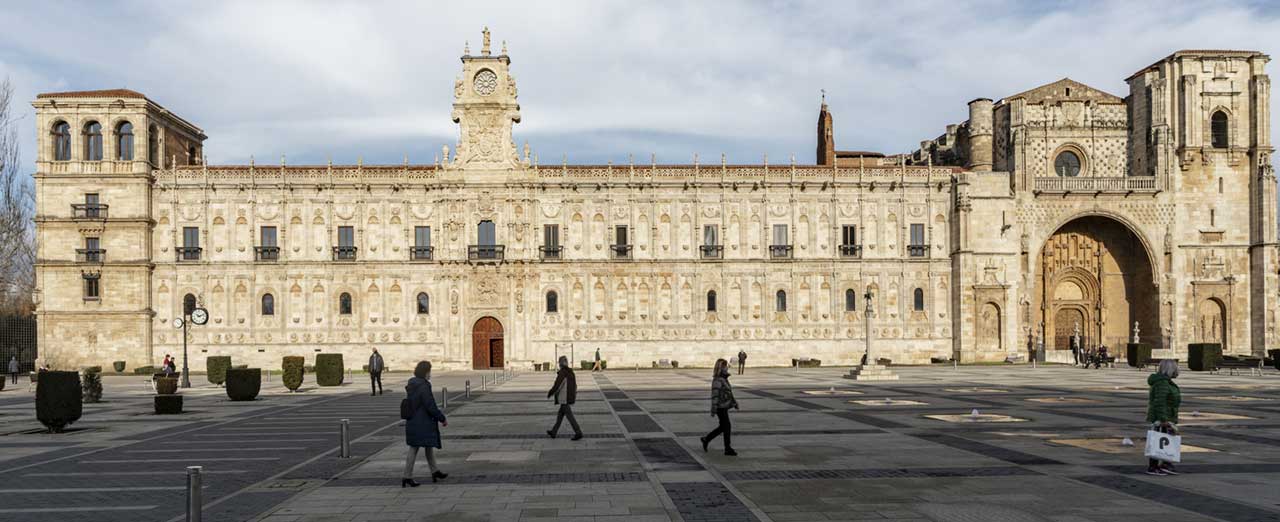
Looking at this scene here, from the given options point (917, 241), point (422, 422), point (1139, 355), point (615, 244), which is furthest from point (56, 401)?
point (1139, 355)

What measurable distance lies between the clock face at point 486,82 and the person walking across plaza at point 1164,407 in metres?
49.4

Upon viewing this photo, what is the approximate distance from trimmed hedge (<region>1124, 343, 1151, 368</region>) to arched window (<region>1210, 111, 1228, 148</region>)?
720 inches

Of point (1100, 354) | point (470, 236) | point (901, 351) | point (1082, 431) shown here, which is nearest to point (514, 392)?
point (1082, 431)

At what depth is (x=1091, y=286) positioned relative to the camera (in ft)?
204

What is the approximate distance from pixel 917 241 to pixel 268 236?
43200mm

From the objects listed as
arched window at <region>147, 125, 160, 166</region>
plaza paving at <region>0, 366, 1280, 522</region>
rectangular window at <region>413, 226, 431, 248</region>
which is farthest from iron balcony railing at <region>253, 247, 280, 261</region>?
plaza paving at <region>0, 366, 1280, 522</region>

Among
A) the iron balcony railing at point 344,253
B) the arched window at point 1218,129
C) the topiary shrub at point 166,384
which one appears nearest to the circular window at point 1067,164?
the arched window at point 1218,129

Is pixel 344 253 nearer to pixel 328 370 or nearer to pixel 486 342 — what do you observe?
pixel 486 342

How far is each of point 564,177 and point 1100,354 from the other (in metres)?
35.2

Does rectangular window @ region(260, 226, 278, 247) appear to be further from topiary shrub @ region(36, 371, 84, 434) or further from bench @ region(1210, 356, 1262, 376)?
bench @ region(1210, 356, 1262, 376)

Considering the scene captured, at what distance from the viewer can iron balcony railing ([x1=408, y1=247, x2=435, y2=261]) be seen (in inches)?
2253

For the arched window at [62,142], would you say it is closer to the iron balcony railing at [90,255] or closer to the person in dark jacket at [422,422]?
the iron balcony railing at [90,255]

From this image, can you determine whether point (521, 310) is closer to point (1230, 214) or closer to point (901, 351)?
point (901, 351)

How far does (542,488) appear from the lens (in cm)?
1271
